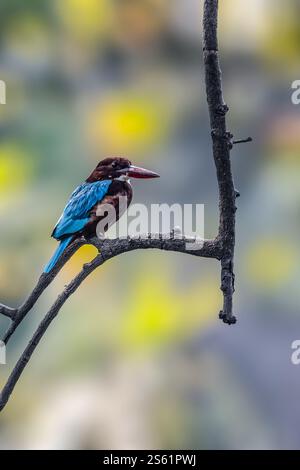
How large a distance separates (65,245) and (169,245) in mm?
223

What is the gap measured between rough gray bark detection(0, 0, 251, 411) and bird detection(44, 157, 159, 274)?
2.3 inches

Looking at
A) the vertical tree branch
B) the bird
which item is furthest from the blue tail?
the vertical tree branch

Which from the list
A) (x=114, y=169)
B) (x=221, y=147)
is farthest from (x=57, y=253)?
(x=221, y=147)

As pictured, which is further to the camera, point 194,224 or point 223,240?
point 194,224

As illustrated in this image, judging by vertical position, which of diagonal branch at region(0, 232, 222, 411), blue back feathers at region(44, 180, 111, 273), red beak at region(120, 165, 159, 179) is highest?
red beak at region(120, 165, 159, 179)

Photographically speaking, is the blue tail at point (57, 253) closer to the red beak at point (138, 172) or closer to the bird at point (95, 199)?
the bird at point (95, 199)

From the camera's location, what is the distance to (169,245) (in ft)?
3.87

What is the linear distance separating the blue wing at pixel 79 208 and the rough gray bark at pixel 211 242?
2.5 inches

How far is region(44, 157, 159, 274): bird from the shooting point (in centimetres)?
131

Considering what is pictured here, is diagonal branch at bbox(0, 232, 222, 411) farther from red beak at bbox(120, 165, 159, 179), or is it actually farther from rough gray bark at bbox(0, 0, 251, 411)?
red beak at bbox(120, 165, 159, 179)

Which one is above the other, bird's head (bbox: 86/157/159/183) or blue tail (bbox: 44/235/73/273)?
bird's head (bbox: 86/157/159/183)

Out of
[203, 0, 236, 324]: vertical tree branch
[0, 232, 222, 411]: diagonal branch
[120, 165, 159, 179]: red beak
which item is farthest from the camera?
[120, 165, 159, 179]: red beak
